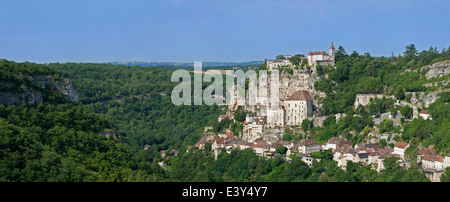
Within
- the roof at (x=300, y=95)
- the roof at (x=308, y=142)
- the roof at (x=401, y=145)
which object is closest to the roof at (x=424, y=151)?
the roof at (x=401, y=145)

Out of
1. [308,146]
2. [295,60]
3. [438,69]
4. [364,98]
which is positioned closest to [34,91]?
[308,146]

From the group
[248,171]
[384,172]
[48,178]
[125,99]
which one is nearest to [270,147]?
[248,171]

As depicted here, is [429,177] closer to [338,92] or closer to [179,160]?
[338,92]

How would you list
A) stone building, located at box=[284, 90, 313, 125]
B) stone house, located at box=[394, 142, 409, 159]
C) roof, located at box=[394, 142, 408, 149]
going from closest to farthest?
stone house, located at box=[394, 142, 409, 159], roof, located at box=[394, 142, 408, 149], stone building, located at box=[284, 90, 313, 125]

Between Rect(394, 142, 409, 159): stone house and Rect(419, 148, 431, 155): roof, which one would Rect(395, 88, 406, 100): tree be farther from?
Rect(419, 148, 431, 155): roof

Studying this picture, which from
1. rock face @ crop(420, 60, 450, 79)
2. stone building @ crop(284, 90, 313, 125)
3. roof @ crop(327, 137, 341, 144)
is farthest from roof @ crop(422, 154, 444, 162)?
stone building @ crop(284, 90, 313, 125)

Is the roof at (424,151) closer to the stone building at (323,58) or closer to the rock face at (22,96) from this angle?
the stone building at (323,58)

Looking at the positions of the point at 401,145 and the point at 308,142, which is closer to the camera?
the point at 401,145

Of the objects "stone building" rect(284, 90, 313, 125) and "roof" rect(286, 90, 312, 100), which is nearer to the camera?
"stone building" rect(284, 90, 313, 125)

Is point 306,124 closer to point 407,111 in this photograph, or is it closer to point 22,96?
point 407,111
